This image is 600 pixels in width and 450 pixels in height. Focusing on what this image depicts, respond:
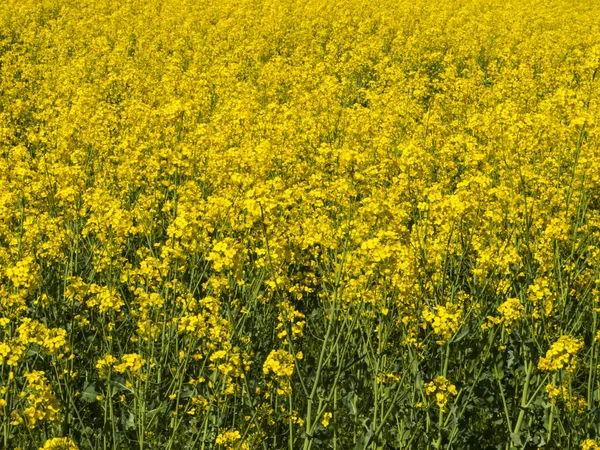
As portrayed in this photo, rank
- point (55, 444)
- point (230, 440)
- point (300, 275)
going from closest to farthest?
point (55, 444) → point (230, 440) → point (300, 275)

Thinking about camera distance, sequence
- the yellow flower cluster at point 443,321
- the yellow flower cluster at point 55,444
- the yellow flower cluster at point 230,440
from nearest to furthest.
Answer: the yellow flower cluster at point 55,444 < the yellow flower cluster at point 230,440 < the yellow flower cluster at point 443,321

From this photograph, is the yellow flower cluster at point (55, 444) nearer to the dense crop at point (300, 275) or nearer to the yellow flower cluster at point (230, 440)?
the dense crop at point (300, 275)

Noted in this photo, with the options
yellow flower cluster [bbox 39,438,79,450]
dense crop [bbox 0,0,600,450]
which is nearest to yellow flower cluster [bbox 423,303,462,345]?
dense crop [bbox 0,0,600,450]

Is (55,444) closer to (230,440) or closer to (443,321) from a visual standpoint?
(230,440)

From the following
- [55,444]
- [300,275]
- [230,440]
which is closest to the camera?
[55,444]

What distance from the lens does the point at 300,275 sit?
4.47m

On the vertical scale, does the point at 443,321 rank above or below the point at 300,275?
above

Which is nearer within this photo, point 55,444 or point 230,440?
point 55,444

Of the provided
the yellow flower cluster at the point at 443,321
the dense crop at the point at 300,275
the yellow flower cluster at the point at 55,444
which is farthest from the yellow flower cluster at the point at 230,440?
the yellow flower cluster at the point at 443,321

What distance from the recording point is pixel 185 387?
3910 millimetres

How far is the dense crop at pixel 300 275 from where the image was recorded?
328cm

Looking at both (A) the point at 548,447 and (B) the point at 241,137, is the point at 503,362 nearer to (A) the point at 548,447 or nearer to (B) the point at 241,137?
(A) the point at 548,447

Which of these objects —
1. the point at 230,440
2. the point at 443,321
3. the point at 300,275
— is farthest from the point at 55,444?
the point at 300,275

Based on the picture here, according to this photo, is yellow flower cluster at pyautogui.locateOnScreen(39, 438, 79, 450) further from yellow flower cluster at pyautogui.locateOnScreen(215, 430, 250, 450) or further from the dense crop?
yellow flower cluster at pyautogui.locateOnScreen(215, 430, 250, 450)
